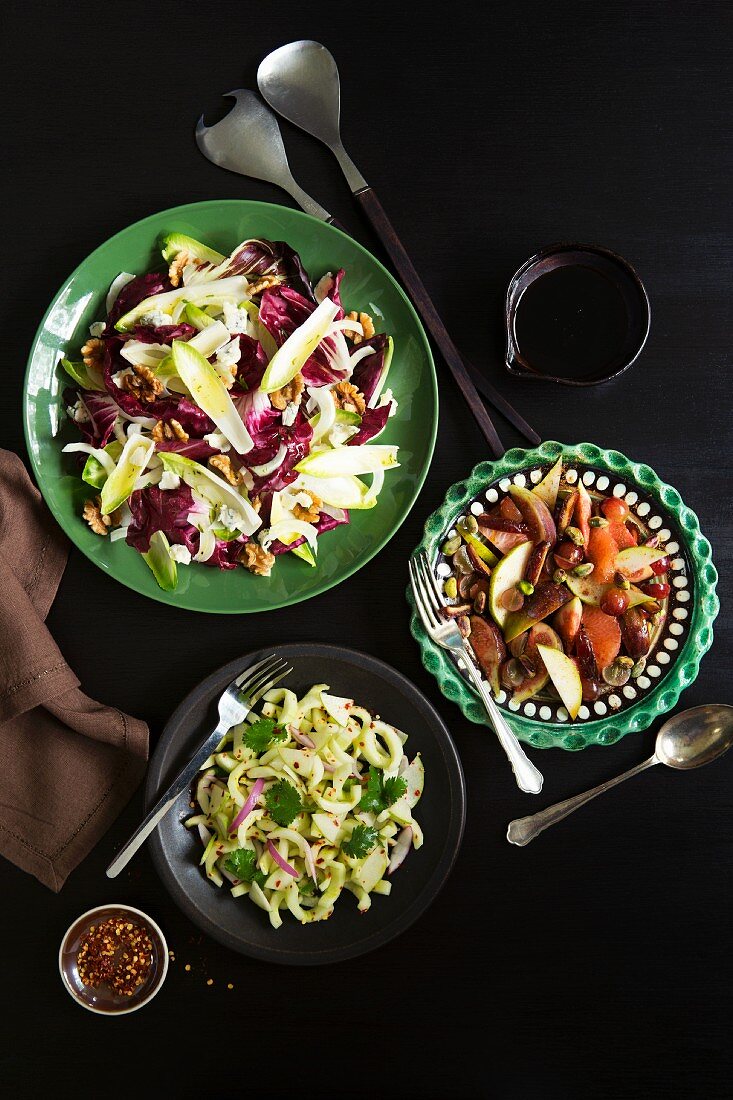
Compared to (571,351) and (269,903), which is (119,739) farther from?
(571,351)

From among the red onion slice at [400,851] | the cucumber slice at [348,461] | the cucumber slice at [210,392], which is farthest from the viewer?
the red onion slice at [400,851]

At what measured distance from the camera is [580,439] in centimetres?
197

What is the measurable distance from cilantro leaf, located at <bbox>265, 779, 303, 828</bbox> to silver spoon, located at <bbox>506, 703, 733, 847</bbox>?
51cm

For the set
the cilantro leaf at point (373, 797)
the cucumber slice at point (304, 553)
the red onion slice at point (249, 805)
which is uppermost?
the cucumber slice at point (304, 553)

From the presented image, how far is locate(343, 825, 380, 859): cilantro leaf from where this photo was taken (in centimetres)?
179

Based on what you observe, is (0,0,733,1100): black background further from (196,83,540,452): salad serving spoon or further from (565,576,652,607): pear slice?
(565,576,652,607): pear slice

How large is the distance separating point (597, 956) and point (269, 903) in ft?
2.65

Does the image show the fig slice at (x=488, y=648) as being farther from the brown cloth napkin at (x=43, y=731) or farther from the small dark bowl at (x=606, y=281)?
the brown cloth napkin at (x=43, y=731)

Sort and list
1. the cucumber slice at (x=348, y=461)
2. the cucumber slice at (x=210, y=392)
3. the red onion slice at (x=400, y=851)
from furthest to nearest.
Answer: the red onion slice at (x=400, y=851), the cucumber slice at (x=348, y=461), the cucumber slice at (x=210, y=392)

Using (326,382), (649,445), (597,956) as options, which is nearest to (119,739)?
(326,382)

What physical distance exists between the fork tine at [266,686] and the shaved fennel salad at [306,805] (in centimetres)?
2

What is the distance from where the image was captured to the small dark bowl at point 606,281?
1.83 m

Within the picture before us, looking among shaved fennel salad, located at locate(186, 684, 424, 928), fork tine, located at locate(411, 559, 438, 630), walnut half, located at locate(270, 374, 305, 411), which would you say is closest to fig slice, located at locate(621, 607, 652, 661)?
fork tine, located at locate(411, 559, 438, 630)

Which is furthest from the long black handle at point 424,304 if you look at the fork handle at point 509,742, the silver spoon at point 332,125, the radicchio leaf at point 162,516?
the radicchio leaf at point 162,516
